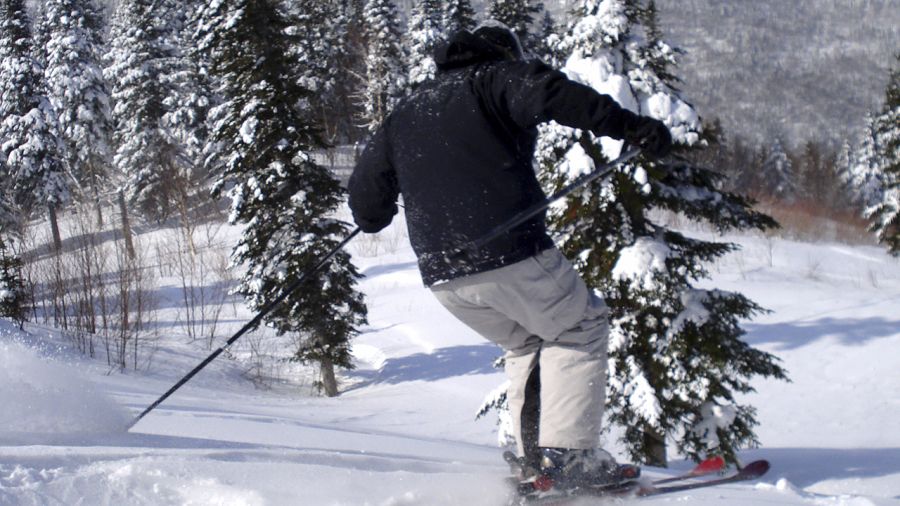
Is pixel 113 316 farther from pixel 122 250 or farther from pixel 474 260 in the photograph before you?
pixel 474 260

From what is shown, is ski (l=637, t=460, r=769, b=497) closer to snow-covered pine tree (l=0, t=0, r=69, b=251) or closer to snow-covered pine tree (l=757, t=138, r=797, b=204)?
snow-covered pine tree (l=0, t=0, r=69, b=251)

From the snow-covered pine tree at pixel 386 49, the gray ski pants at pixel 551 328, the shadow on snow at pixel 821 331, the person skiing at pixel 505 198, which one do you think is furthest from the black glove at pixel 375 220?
the snow-covered pine tree at pixel 386 49

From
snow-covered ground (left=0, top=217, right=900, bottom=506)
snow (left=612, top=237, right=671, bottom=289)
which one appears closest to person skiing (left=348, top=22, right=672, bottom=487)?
snow-covered ground (left=0, top=217, right=900, bottom=506)

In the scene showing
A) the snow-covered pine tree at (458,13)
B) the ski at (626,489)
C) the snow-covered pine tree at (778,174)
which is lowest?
the ski at (626,489)

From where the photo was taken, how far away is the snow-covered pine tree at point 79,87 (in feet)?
124

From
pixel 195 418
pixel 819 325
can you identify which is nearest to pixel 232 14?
pixel 195 418

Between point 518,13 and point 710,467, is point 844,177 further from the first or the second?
point 710,467

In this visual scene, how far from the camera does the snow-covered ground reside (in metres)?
3.05

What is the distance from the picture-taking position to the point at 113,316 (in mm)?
15445

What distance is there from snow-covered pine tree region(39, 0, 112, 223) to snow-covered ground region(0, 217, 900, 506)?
55.2 feet

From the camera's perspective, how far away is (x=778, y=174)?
90.0 m

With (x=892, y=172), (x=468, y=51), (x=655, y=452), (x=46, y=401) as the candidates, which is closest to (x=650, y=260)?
(x=655, y=452)

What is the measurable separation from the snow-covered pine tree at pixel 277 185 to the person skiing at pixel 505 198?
474 inches

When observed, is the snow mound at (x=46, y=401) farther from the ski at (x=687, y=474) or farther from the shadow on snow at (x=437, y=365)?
the shadow on snow at (x=437, y=365)
